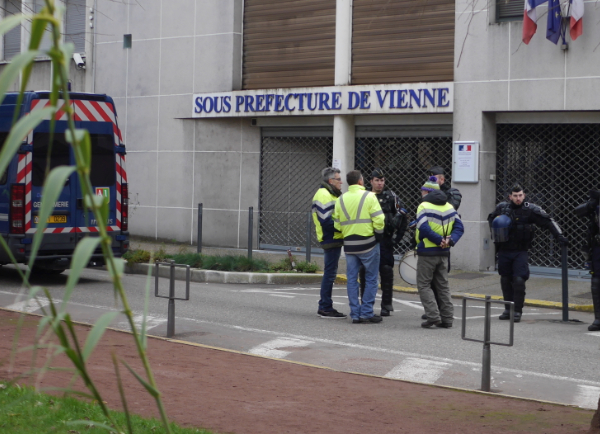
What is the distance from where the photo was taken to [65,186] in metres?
13.7

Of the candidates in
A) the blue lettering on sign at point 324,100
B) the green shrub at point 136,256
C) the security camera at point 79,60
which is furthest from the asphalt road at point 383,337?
the security camera at point 79,60

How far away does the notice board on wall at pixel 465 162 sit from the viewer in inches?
661

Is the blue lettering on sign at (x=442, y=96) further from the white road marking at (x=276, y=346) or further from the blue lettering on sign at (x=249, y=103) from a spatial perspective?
the white road marking at (x=276, y=346)

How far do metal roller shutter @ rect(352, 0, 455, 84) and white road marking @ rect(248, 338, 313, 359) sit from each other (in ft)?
30.2

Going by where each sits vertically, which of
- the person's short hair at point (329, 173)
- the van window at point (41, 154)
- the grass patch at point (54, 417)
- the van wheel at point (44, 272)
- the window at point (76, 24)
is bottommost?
the grass patch at point (54, 417)

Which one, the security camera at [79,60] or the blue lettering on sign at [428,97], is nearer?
the blue lettering on sign at [428,97]

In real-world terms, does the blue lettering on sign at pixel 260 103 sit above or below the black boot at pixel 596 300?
above

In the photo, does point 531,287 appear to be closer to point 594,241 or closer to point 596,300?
point 596,300

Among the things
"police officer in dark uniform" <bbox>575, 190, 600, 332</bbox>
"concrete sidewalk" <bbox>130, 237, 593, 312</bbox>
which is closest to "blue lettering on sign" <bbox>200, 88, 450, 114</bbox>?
"concrete sidewalk" <bbox>130, 237, 593, 312</bbox>

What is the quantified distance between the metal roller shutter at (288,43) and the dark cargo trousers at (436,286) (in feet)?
29.3

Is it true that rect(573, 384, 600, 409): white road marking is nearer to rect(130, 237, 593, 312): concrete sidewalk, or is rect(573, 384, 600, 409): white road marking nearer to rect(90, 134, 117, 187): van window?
rect(130, 237, 593, 312): concrete sidewalk

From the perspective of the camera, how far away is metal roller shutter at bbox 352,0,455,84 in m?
17.5

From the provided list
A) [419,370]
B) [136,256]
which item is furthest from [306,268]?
[419,370]

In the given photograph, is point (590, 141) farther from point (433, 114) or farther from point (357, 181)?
point (357, 181)
